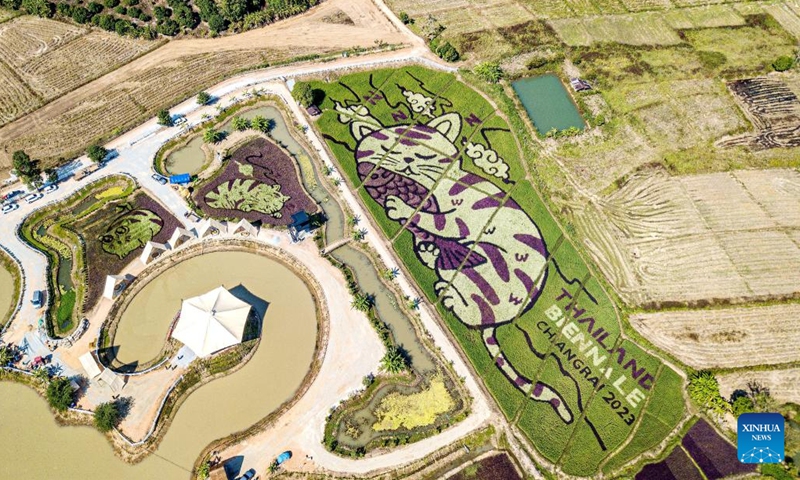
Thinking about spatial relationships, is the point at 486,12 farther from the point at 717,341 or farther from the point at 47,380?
the point at 47,380

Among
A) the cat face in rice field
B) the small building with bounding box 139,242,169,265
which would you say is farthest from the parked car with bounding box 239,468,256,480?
the cat face in rice field

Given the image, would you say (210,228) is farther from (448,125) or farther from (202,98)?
(448,125)

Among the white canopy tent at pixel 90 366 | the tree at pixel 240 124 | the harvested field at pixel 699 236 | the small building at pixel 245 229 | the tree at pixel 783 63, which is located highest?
the tree at pixel 240 124

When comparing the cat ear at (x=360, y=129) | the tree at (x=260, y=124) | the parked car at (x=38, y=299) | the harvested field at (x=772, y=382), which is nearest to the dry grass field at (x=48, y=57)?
the tree at (x=260, y=124)

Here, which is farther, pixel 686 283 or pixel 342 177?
pixel 342 177

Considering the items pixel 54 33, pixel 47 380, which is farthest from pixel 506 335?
pixel 54 33

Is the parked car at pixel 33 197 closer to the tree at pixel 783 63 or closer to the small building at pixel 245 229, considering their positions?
the small building at pixel 245 229
